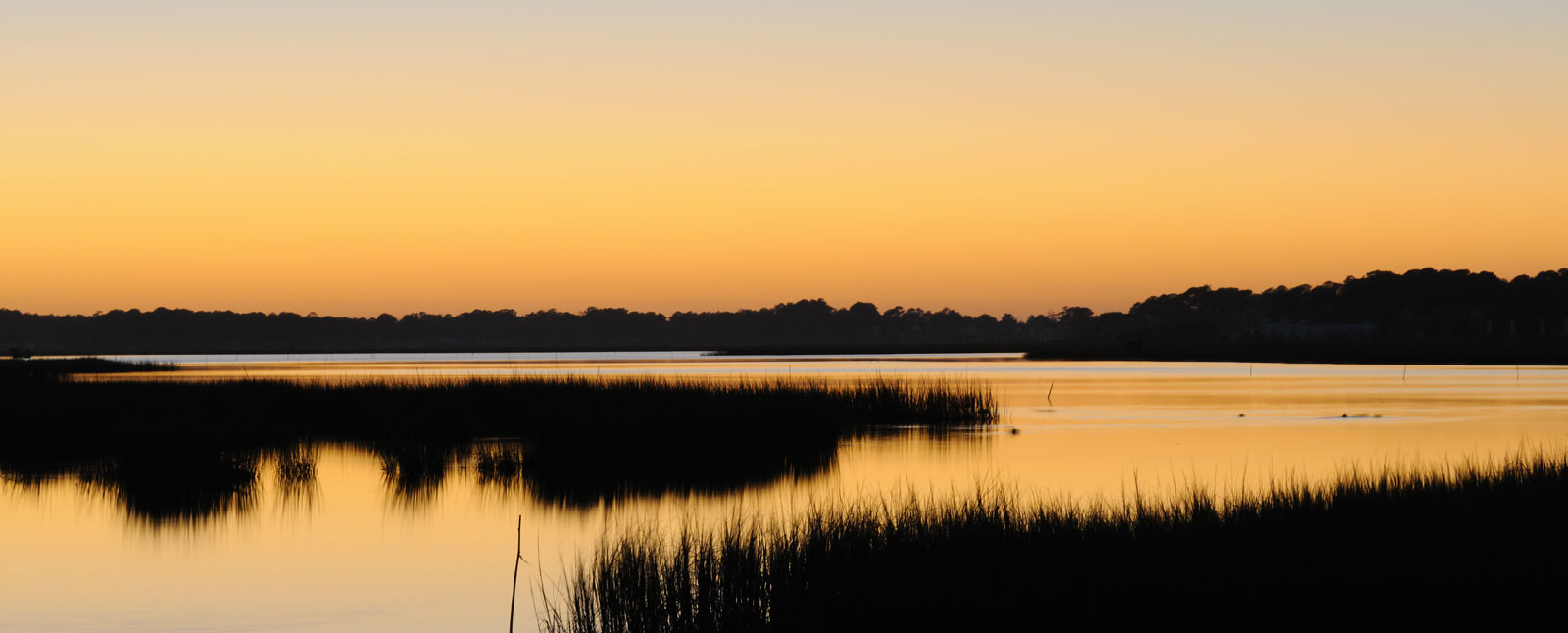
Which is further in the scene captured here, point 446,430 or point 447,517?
point 446,430

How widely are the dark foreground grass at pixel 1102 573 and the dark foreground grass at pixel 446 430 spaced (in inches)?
321

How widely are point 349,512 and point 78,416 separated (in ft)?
34.0

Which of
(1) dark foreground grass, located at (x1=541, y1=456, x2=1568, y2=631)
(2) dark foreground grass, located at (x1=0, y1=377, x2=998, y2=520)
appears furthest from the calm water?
(1) dark foreground grass, located at (x1=541, y1=456, x2=1568, y2=631)

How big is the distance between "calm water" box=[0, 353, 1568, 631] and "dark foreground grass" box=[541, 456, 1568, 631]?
164cm

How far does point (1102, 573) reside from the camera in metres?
9.31

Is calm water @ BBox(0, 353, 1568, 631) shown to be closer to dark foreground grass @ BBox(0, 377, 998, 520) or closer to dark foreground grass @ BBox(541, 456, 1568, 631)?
dark foreground grass @ BBox(0, 377, 998, 520)

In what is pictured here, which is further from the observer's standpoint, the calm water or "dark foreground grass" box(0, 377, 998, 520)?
"dark foreground grass" box(0, 377, 998, 520)

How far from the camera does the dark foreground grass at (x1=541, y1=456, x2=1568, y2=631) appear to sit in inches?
337

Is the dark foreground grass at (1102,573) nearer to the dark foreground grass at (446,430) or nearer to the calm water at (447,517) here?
the calm water at (447,517)

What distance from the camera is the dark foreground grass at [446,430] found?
1962cm

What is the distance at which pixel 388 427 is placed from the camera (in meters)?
25.9

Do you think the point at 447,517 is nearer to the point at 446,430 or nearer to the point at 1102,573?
the point at 446,430

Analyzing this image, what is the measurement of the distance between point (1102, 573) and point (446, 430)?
17.8m

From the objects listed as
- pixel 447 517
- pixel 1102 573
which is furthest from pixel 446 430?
pixel 1102 573
